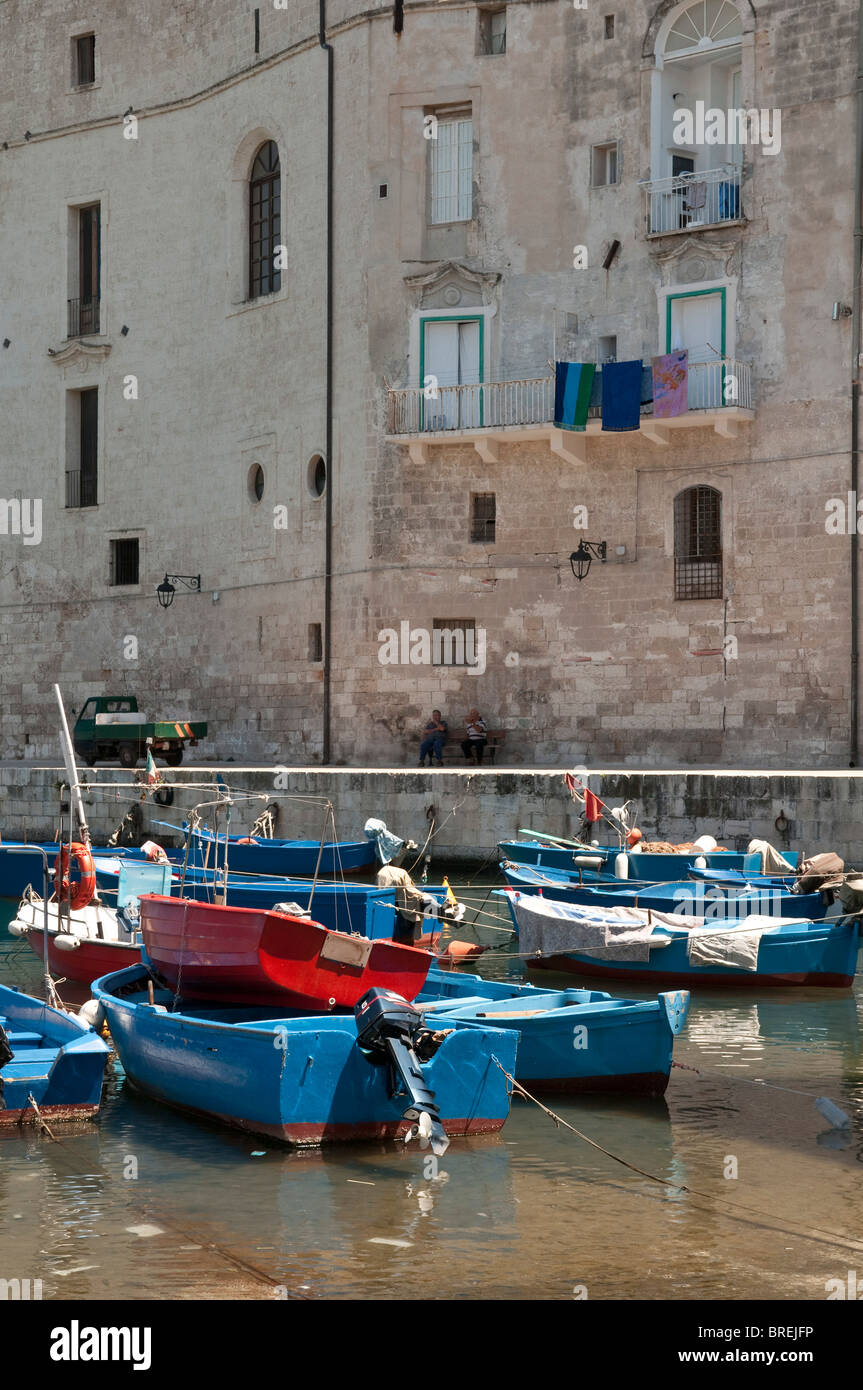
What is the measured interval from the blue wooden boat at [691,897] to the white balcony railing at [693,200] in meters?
13.4

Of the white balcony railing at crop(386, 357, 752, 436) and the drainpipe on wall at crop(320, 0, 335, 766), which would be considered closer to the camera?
the white balcony railing at crop(386, 357, 752, 436)

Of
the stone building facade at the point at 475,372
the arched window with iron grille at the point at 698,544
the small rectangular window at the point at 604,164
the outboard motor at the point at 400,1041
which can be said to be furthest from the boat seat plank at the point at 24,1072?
the small rectangular window at the point at 604,164

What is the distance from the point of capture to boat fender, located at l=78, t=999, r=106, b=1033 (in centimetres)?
1259

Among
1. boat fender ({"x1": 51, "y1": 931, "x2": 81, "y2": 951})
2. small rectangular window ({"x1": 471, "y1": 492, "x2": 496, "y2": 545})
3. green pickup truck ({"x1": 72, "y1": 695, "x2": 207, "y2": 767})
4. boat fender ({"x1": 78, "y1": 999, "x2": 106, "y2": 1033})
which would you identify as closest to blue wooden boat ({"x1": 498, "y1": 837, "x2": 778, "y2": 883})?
boat fender ({"x1": 51, "y1": 931, "x2": 81, "y2": 951})

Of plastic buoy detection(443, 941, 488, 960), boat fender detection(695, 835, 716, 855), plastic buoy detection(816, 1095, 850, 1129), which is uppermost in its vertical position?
boat fender detection(695, 835, 716, 855)

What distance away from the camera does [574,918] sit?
16.5 meters

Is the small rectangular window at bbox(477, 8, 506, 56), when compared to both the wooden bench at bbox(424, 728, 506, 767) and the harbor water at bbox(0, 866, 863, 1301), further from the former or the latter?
the harbor water at bbox(0, 866, 863, 1301)

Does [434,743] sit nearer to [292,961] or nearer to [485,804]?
[485,804]

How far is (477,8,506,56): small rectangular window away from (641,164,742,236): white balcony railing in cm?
417

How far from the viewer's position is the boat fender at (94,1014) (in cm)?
1259

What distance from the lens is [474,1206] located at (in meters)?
9.41

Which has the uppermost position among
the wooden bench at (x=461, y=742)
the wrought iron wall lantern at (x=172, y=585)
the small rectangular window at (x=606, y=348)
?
the small rectangular window at (x=606, y=348)

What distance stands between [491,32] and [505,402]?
22.6 ft

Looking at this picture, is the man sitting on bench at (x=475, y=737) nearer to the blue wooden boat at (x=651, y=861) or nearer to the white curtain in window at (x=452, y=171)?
the blue wooden boat at (x=651, y=861)
